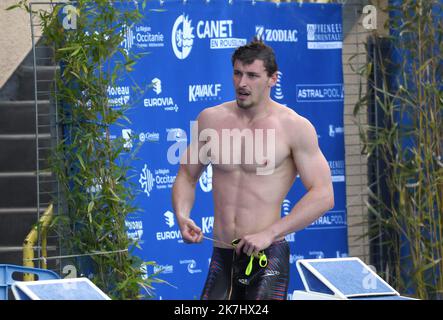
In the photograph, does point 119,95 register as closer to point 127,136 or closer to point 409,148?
point 127,136

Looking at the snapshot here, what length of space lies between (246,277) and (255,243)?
0.23 metres

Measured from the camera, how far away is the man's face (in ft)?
18.4

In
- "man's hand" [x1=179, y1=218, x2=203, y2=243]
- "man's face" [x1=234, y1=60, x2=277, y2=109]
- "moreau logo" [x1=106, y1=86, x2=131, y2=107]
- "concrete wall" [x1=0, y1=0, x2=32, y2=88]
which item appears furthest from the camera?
"concrete wall" [x1=0, y1=0, x2=32, y2=88]

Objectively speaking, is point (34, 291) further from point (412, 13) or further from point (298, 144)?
point (412, 13)

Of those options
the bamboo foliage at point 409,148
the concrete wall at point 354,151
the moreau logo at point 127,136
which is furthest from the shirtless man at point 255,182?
the concrete wall at point 354,151

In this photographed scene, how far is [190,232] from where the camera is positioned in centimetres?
540

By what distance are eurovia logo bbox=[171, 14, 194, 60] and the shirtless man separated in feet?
6.09

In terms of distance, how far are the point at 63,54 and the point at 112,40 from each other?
1.09 feet

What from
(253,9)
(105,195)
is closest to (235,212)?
(105,195)

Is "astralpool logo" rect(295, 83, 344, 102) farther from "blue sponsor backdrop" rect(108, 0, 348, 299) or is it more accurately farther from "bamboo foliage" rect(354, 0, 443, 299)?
"bamboo foliage" rect(354, 0, 443, 299)

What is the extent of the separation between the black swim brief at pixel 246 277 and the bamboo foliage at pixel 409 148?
7.66 feet

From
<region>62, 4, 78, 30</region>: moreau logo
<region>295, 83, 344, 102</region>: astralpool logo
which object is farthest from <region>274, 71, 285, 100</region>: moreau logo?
<region>62, 4, 78, 30</region>: moreau logo

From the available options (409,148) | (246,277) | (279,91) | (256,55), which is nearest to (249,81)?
(256,55)

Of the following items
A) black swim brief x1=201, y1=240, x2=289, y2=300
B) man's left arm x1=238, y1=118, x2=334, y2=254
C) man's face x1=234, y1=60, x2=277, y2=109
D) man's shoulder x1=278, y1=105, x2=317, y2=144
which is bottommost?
black swim brief x1=201, y1=240, x2=289, y2=300
